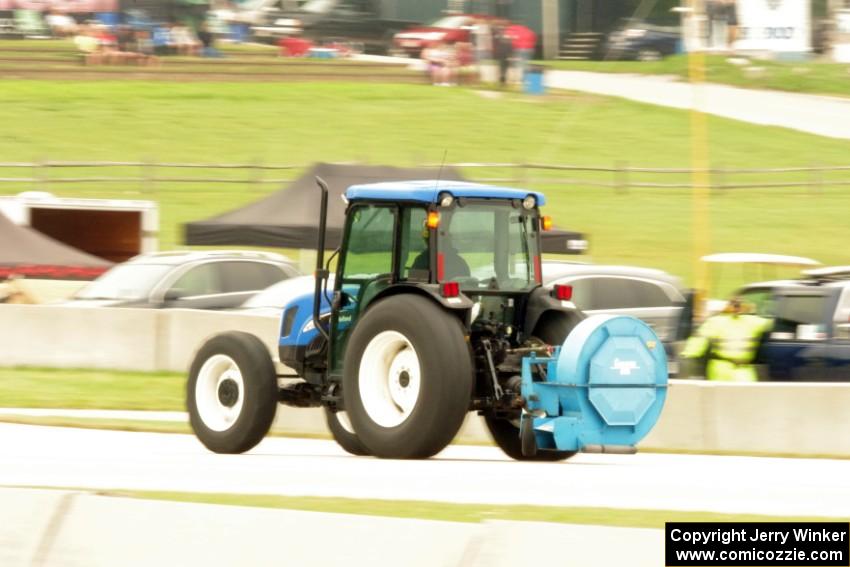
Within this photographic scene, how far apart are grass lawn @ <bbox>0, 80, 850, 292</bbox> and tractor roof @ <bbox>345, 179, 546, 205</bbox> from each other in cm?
2232

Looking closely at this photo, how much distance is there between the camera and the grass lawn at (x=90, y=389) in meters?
19.0

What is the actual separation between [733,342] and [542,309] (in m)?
5.38

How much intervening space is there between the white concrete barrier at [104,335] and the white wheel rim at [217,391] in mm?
7364

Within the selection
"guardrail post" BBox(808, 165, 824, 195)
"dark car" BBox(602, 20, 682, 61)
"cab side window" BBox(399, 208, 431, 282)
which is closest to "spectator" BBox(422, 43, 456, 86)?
"dark car" BBox(602, 20, 682, 61)

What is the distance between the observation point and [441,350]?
11.0 meters

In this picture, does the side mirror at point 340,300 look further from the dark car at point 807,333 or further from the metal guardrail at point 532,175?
the metal guardrail at point 532,175

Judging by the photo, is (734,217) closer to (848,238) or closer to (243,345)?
(848,238)

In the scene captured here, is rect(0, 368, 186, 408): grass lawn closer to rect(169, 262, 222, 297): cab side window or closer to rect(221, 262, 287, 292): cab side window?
rect(169, 262, 222, 297): cab side window

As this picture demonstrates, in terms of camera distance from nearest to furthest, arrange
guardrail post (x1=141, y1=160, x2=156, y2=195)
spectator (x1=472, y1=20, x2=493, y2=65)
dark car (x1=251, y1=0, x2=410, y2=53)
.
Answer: guardrail post (x1=141, y1=160, x2=156, y2=195)
spectator (x1=472, y1=20, x2=493, y2=65)
dark car (x1=251, y1=0, x2=410, y2=53)

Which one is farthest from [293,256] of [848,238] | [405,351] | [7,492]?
[7,492]

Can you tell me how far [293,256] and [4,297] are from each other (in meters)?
12.2

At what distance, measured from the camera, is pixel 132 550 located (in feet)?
24.5
